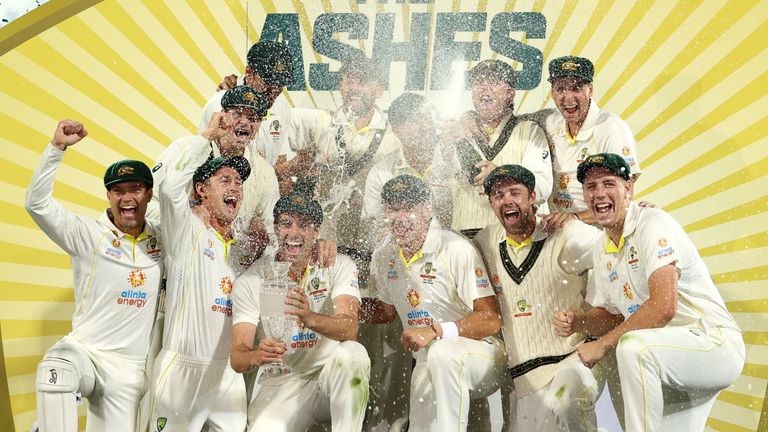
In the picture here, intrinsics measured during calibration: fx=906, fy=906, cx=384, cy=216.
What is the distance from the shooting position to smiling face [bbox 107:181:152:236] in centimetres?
529

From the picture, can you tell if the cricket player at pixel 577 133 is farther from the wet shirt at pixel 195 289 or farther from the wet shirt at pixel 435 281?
the wet shirt at pixel 195 289

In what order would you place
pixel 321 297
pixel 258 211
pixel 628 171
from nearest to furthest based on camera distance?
pixel 628 171, pixel 321 297, pixel 258 211

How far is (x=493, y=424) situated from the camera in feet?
17.8

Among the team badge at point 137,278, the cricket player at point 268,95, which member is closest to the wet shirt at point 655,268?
the cricket player at point 268,95

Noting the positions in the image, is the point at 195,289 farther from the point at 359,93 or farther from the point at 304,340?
the point at 359,93

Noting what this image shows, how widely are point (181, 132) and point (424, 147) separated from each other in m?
1.92

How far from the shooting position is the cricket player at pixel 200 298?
5148mm

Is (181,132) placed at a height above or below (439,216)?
above

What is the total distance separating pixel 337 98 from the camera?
658 centimetres

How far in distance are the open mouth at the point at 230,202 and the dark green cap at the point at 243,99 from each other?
0.59 metres

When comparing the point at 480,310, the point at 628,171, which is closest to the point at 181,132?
the point at 480,310

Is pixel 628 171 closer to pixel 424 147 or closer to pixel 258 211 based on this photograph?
pixel 424 147

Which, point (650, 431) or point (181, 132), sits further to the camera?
point (181, 132)

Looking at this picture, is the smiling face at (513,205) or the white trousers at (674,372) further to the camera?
the smiling face at (513,205)
